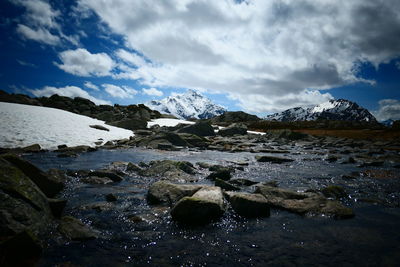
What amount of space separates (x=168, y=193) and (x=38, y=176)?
4692mm

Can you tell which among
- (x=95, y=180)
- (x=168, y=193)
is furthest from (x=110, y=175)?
(x=168, y=193)

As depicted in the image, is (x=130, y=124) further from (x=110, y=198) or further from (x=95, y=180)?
(x=110, y=198)

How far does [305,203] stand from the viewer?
7754 millimetres

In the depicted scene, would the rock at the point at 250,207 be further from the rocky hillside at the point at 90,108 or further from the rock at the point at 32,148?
the rocky hillside at the point at 90,108

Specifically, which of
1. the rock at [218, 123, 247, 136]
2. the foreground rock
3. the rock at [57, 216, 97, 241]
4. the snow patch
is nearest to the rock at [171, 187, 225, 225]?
the rock at [57, 216, 97, 241]

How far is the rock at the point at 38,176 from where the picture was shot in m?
7.24

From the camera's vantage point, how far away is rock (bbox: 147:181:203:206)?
7938mm

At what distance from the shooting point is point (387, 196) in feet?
30.4

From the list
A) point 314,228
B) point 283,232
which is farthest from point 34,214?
point 314,228

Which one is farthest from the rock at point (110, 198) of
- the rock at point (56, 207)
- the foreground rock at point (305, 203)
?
the foreground rock at point (305, 203)

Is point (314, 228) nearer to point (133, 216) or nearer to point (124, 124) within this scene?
point (133, 216)

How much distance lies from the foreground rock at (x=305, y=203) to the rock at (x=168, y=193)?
299cm

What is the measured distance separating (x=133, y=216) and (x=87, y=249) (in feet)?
6.21

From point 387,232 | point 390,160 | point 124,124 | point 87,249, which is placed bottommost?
point 87,249
